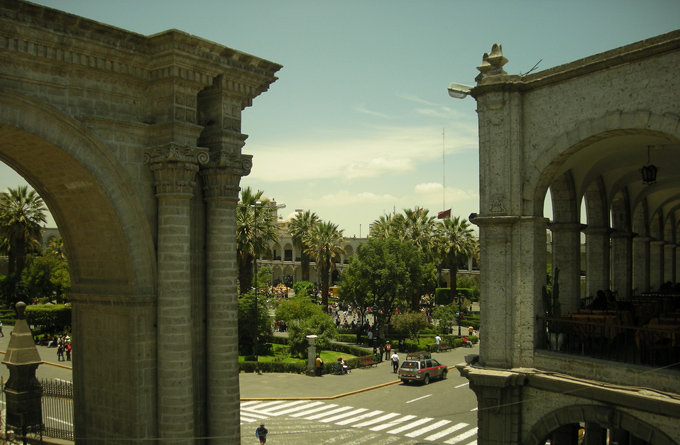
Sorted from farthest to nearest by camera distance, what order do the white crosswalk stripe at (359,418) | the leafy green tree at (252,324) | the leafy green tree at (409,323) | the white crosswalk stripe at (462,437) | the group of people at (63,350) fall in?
the leafy green tree at (409,323)
the leafy green tree at (252,324)
the group of people at (63,350)
the white crosswalk stripe at (359,418)
the white crosswalk stripe at (462,437)

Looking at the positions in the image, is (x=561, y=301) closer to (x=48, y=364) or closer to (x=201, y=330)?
(x=201, y=330)

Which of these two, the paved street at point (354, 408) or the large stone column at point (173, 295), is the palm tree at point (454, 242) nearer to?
the paved street at point (354, 408)

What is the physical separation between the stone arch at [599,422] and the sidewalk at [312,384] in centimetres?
1356

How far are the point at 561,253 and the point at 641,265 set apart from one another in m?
8.49

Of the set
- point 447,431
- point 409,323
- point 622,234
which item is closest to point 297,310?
point 409,323

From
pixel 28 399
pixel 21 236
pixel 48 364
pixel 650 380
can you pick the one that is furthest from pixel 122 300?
pixel 21 236

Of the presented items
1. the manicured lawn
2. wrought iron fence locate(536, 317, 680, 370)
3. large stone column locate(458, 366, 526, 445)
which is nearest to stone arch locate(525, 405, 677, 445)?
large stone column locate(458, 366, 526, 445)

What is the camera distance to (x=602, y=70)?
38.9 feet

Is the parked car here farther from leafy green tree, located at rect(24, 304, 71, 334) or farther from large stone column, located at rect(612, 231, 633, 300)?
leafy green tree, located at rect(24, 304, 71, 334)

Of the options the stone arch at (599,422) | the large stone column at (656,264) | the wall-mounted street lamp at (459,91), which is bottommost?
the stone arch at (599,422)

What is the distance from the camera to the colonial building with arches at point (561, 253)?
1102 cm

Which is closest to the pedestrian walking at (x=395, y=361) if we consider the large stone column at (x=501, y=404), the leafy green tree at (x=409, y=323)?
Result: the leafy green tree at (x=409, y=323)

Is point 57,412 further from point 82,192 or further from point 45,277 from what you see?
point 45,277

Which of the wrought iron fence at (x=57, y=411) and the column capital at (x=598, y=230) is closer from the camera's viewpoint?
the wrought iron fence at (x=57, y=411)
